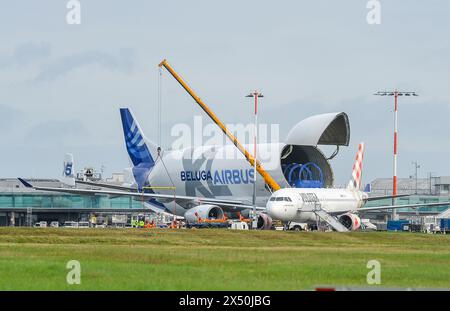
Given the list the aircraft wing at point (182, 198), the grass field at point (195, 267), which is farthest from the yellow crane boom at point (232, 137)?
the grass field at point (195, 267)

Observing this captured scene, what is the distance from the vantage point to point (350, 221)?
109250 mm

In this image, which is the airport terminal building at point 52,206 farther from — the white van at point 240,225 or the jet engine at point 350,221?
the jet engine at point 350,221

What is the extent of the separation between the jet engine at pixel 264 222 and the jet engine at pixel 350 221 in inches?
342

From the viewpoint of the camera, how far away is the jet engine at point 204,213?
110994 millimetres

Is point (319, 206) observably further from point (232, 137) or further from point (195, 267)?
point (195, 267)

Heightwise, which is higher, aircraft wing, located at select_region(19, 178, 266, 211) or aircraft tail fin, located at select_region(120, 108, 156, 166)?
aircraft tail fin, located at select_region(120, 108, 156, 166)

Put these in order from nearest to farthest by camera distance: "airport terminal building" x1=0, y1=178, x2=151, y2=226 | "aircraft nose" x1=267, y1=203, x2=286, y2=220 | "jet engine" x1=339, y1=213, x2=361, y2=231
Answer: "aircraft nose" x1=267, y1=203, x2=286, y2=220 → "jet engine" x1=339, y1=213, x2=361, y2=231 → "airport terminal building" x1=0, y1=178, x2=151, y2=226

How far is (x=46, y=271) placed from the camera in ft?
116

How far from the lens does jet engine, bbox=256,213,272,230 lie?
346 feet

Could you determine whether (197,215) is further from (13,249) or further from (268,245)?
(13,249)

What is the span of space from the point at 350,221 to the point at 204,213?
15368 mm

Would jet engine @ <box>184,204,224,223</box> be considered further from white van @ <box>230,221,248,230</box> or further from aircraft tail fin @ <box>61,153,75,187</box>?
aircraft tail fin @ <box>61,153,75,187</box>

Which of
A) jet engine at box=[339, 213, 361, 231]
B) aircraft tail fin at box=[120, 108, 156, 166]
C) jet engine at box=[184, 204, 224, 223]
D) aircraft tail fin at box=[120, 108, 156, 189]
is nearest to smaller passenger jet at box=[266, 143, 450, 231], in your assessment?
jet engine at box=[339, 213, 361, 231]
